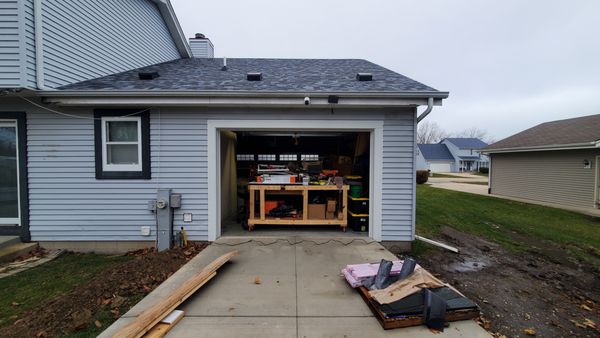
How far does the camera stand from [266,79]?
5.67 m

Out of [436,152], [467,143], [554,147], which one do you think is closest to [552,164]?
[554,147]

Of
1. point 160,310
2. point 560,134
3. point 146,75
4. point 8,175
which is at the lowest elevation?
point 160,310

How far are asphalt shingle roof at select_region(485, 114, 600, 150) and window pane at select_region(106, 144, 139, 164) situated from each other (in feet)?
52.4

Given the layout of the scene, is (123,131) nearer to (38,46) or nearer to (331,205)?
(38,46)

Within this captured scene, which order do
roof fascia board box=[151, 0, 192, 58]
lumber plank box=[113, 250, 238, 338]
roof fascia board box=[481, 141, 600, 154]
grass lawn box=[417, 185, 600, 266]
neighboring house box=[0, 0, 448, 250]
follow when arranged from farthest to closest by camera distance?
roof fascia board box=[481, 141, 600, 154] → roof fascia board box=[151, 0, 192, 58] → grass lawn box=[417, 185, 600, 266] → neighboring house box=[0, 0, 448, 250] → lumber plank box=[113, 250, 238, 338]

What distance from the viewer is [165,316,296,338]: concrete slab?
234 centimetres

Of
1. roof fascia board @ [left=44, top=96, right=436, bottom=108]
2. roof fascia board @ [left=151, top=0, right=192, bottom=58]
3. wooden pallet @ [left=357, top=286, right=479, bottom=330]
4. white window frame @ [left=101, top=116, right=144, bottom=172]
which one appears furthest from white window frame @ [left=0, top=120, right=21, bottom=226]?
wooden pallet @ [left=357, top=286, right=479, bottom=330]

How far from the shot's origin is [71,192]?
4801 mm

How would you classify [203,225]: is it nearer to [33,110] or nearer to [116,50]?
[33,110]

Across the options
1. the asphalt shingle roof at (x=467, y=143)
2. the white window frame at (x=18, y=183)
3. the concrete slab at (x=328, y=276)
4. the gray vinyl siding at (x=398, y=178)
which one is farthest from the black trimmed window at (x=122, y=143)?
the asphalt shingle roof at (x=467, y=143)

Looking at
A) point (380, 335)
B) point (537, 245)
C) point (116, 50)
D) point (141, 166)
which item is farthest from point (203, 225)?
point (537, 245)

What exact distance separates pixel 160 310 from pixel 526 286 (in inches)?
204

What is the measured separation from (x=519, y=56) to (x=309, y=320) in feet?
61.7

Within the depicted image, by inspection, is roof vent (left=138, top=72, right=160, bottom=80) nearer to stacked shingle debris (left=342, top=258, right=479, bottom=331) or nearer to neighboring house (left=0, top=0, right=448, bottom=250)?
neighboring house (left=0, top=0, right=448, bottom=250)
